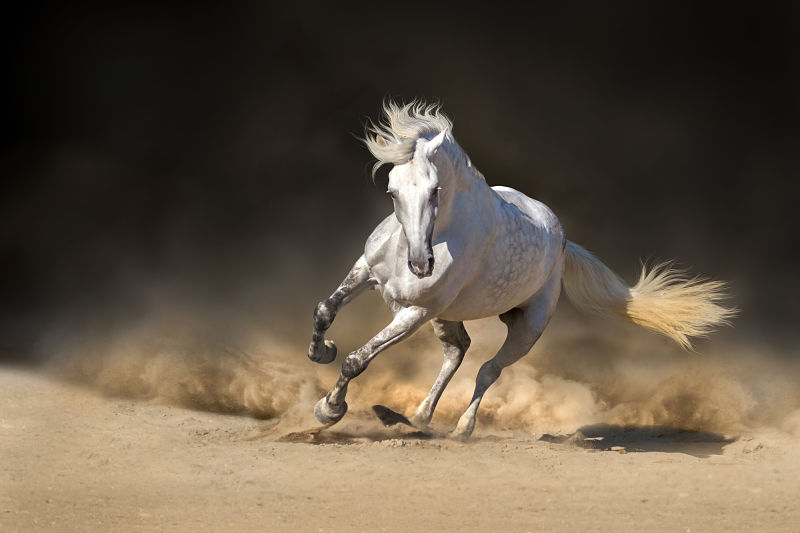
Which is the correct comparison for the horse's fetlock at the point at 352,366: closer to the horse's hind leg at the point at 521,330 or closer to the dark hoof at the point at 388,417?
the dark hoof at the point at 388,417

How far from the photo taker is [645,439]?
6688 mm

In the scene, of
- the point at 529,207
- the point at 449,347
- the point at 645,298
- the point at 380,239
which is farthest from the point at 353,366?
the point at 645,298

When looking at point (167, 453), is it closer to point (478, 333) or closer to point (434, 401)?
point (434, 401)

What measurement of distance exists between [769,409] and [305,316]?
394 cm

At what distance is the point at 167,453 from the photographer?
498 centimetres

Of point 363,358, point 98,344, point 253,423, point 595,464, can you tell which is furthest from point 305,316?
point 595,464

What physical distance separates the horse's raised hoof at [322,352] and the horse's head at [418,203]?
3.53 ft

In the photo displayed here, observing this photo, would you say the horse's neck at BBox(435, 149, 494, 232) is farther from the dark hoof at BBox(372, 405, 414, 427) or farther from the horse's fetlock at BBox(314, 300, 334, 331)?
the dark hoof at BBox(372, 405, 414, 427)

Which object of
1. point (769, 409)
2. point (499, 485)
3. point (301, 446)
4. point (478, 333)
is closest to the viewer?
point (499, 485)

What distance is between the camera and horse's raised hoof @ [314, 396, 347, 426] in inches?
214

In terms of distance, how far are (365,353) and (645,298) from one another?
210 centimetres

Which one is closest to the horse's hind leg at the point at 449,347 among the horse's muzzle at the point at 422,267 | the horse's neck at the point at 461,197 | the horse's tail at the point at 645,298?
the horse's tail at the point at 645,298

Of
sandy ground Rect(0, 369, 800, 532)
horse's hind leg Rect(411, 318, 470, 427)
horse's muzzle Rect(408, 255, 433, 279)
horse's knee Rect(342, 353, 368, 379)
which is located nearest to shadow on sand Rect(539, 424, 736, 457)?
sandy ground Rect(0, 369, 800, 532)

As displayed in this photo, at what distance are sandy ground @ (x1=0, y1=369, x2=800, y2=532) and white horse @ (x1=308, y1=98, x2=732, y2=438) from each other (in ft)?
1.82
